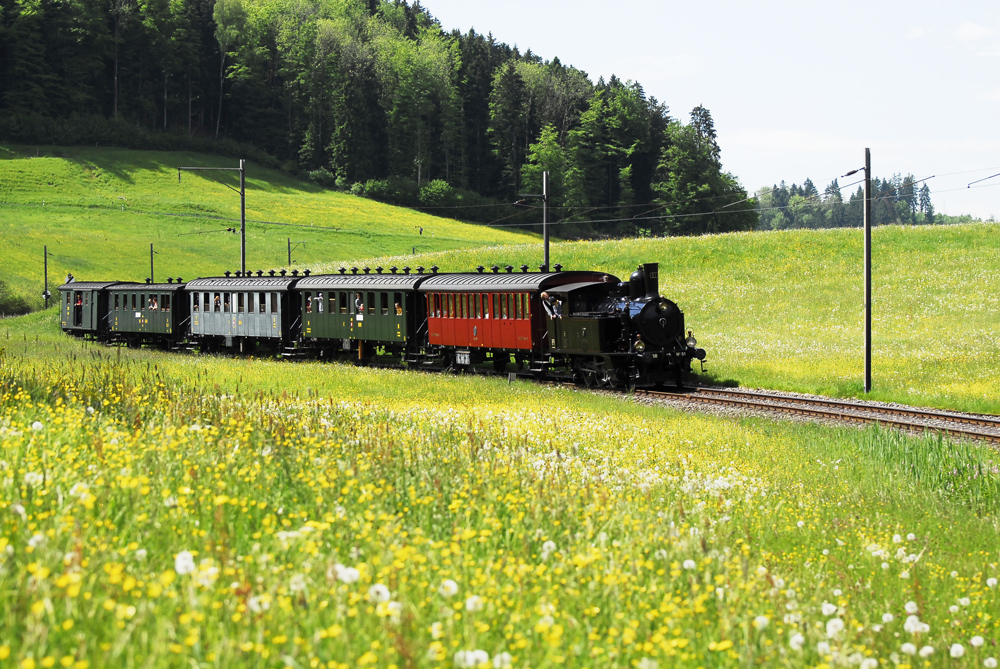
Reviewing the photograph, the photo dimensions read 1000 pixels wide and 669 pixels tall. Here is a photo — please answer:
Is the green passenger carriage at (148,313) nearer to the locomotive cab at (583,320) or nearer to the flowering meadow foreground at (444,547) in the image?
the locomotive cab at (583,320)

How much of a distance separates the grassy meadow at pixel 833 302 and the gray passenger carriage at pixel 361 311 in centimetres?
1148

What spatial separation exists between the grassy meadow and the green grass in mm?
22259

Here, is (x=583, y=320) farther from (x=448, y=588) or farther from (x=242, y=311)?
(x=448, y=588)

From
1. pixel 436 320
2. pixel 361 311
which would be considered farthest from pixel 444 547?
pixel 361 311

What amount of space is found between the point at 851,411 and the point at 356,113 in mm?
113743

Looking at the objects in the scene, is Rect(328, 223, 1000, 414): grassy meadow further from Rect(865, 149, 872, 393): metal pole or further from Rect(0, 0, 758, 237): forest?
Rect(0, 0, 758, 237): forest

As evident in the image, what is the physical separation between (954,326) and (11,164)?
94.2 m

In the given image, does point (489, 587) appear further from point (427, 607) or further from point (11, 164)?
point (11, 164)

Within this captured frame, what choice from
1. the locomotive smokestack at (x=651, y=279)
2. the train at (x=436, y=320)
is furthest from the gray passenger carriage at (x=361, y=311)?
the locomotive smokestack at (x=651, y=279)

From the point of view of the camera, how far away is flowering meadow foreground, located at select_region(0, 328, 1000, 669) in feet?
15.2

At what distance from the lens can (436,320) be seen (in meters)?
31.9

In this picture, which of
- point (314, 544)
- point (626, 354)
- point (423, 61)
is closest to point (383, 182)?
point (423, 61)

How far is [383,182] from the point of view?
123375mm

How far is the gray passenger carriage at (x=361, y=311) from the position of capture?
33281mm
